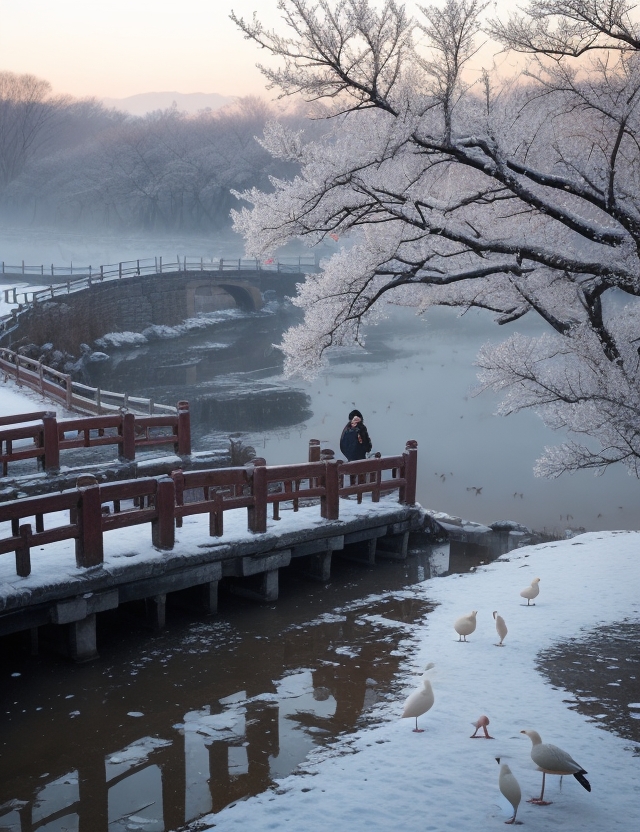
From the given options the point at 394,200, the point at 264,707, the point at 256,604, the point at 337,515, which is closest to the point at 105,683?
the point at 264,707

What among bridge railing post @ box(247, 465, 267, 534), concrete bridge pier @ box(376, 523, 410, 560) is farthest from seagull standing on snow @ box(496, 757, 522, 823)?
concrete bridge pier @ box(376, 523, 410, 560)

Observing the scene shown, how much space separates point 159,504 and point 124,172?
7820 cm

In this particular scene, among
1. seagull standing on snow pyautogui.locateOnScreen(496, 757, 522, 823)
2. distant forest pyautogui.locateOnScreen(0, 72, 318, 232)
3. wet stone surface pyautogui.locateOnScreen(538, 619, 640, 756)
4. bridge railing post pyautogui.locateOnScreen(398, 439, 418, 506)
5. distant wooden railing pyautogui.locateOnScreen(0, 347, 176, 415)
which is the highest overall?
distant forest pyautogui.locateOnScreen(0, 72, 318, 232)

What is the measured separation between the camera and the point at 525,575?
40.5 feet

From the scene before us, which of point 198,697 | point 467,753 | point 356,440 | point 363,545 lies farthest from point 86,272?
point 467,753

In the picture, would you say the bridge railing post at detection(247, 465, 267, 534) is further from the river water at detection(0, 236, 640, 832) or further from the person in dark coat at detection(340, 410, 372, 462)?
the person in dark coat at detection(340, 410, 372, 462)

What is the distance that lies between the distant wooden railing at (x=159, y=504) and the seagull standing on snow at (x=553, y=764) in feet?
17.7

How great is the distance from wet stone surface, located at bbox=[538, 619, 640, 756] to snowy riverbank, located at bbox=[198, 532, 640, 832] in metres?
0.13

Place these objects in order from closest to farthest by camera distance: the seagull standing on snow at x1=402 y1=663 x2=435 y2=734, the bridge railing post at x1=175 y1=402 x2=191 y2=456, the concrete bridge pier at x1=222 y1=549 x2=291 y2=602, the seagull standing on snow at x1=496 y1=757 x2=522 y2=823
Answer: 1. the seagull standing on snow at x1=496 y1=757 x2=522 y2=823
2. the seagull standing on snow at x1=402 y1=663 x2=435 y2=734
3. the concrete bridge pier at x1=222 y1=549 x2=291 y2=602
4. the bridge railing post at x1=175 y1=402 x2=191 y2=456

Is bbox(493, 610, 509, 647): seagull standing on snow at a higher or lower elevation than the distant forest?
lower

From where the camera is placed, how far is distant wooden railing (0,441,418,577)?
29.4 ft

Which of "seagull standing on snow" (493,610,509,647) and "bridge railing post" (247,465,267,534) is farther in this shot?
"bridge railing post" (247,465,267,534)

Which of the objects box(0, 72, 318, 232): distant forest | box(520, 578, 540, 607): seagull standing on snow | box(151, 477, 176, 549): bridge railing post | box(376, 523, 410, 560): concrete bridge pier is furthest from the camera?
box(0, 72, 318, 232): distant forest

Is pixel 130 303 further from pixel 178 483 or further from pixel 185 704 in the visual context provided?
pixel 185 704
